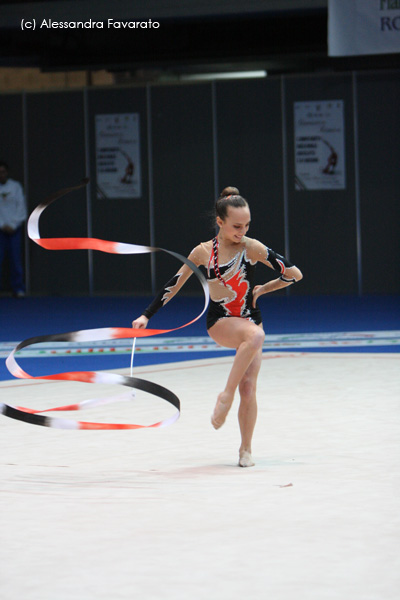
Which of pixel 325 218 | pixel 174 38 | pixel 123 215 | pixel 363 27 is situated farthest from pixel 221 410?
pixel 174 38

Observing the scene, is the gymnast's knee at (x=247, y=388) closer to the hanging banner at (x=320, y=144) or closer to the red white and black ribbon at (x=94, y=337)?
the red white and black ribbon at (x=94, y=337)

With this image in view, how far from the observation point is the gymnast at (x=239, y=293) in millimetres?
5273

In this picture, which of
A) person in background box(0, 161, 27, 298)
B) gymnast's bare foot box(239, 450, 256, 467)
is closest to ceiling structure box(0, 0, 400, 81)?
person in background box(0, 161, 27, 298)

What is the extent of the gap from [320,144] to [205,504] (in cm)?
1247

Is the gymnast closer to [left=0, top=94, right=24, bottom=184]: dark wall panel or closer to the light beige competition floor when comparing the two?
the light beige competition floor

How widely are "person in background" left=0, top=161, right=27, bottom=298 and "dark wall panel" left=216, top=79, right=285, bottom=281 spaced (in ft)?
10.2

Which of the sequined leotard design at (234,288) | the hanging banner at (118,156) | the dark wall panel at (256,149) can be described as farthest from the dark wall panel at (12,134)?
the sequined leotard design at (234,288)

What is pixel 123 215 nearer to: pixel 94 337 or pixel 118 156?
pixel 118 156

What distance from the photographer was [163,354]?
33.7 ft

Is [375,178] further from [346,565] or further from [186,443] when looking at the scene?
[346,565]

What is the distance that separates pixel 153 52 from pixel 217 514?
14.2m

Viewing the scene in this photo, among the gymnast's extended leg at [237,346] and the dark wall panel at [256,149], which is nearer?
the gymnast's extended leg at [237,346]

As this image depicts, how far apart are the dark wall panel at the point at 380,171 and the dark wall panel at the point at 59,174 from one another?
4433mm

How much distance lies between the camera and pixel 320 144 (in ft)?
54.0
